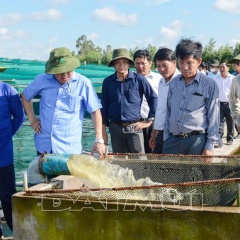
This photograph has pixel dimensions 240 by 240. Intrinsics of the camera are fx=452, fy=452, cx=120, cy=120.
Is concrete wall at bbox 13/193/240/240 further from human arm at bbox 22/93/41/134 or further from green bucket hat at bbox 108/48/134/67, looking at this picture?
green bucket hat at bbox 108/48/134/67

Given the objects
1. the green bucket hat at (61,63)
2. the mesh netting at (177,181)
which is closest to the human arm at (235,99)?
the mesh netting at (177,181)

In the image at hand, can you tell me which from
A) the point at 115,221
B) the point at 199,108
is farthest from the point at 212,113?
the point at 115,221

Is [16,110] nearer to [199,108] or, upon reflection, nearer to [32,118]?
[32,118]

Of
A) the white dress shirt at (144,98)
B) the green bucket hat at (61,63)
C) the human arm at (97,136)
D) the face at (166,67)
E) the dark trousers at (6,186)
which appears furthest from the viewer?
the white dress shirt at (144,98)

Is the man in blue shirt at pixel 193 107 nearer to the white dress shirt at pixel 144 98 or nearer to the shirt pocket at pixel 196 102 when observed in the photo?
the shirt pocket at pixel 196 102

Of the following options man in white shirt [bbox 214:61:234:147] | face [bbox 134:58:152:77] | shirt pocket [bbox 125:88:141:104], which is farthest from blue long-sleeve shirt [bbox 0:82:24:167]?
man in white shirt [bbox 214:61:234:147]

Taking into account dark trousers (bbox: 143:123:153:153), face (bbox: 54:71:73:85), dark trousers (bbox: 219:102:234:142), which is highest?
face (bbox: 54:71:73:85)

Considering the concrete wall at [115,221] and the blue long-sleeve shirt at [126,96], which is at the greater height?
the blue long-sleeve shirt at [126,96]

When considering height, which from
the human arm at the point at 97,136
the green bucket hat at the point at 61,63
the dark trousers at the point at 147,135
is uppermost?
the green bucket hat at the point at 61,63

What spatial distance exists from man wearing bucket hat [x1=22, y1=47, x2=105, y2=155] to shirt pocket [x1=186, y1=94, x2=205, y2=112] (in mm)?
864

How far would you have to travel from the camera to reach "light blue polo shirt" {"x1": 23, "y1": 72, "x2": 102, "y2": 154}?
4.02 meters

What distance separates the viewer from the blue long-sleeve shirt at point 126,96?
5.31 metres

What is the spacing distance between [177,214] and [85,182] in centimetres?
113

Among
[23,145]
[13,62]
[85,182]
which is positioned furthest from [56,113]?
[13,62]
